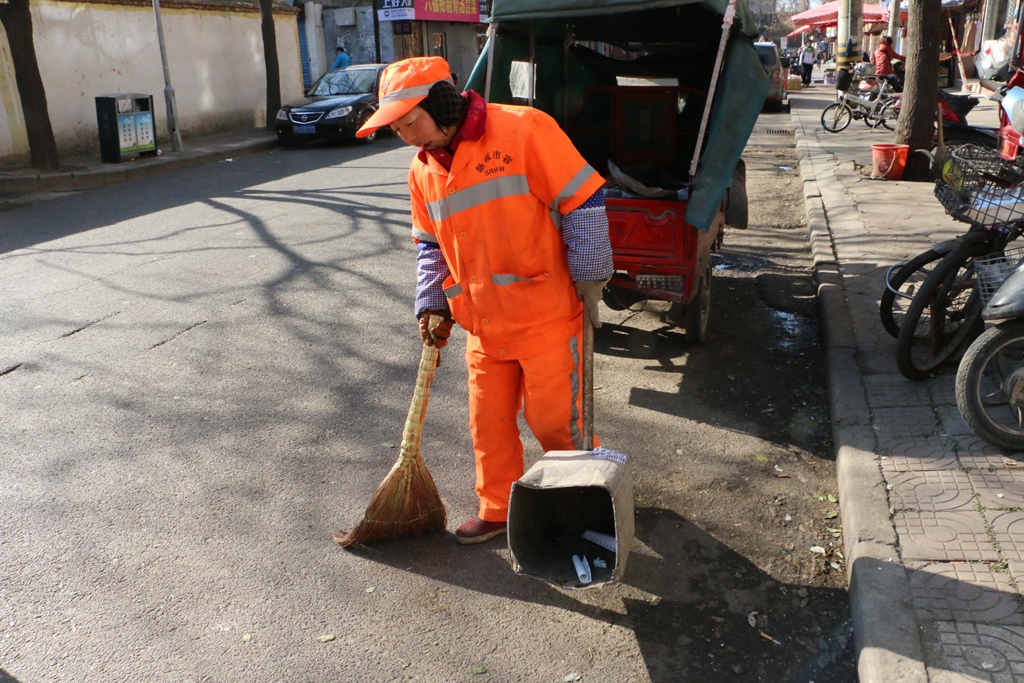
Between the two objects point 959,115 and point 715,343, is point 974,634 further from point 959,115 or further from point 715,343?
point 959,115

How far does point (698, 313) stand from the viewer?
5574 mm

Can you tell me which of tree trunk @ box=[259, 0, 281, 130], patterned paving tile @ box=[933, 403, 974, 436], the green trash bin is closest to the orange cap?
patterned paving tile @ box=[933, 403, 974, 436]

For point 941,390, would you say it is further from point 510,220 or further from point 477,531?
point 510,220

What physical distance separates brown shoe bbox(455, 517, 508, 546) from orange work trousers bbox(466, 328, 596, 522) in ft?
0.12

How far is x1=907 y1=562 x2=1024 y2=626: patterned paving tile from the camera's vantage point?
2830 millimetres

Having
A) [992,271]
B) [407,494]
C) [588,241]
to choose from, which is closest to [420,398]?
[407,494]

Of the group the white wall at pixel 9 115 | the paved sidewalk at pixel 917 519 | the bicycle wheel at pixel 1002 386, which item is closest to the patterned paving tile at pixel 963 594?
the paved sidewalk at pixel 917 519

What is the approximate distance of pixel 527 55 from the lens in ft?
22.0

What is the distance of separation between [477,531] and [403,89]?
5.82ft

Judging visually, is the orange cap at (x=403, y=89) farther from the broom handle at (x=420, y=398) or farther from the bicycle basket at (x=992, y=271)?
the bicycle basket at (x=992, y=271)

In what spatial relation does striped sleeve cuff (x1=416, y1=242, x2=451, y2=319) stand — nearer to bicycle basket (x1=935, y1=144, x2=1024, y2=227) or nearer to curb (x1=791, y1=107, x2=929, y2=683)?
curb (x1=791, y1=107, x2=929, y2=683)

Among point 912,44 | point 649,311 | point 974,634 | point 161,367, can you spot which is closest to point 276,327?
point 161,367

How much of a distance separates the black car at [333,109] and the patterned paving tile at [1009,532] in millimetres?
14568

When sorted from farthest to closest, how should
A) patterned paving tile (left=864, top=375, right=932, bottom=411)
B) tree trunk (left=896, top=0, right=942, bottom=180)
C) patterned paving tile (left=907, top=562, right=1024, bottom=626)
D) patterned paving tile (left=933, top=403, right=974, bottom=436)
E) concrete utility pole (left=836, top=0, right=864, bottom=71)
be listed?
concrete utility pole (left=836, top=0, right=864, bottom=71)
tree trunk (left=896, top=0, right=942, bottom=180)
patterned paving tile (left=864, top=375, right=932, bottom=411)
patterned paving tile (left=933, top=403, right=974, bottom=436)
patterned paving tile (left=907, top=562, right=1024, bottom=626)
